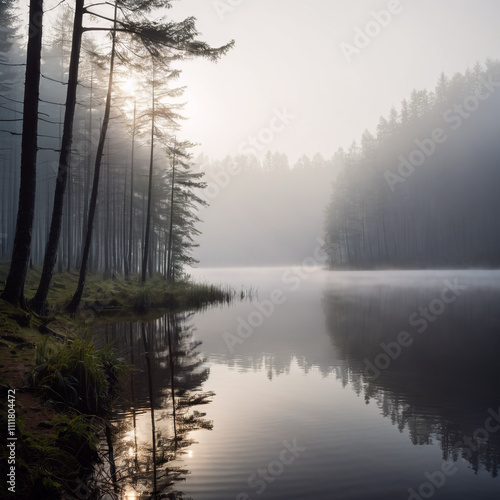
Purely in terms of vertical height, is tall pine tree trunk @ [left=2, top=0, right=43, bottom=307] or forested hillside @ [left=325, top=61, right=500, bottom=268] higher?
forested hillside @ [left=325, top=61, right=500, bottom=268]

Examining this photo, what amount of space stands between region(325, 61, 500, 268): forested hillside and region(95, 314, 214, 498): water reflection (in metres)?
54.4

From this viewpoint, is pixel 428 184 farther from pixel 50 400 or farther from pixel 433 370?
pixel 50 400

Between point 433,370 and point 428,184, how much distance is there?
2396 inches

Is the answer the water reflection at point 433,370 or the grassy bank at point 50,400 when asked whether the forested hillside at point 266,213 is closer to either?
the water reflection at point 433,370

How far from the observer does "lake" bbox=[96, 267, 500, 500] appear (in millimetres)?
4324

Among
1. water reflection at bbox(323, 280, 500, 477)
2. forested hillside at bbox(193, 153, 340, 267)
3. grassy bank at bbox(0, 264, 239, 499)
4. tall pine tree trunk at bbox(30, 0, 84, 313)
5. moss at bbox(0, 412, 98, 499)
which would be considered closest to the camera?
moss at bbox(0, 412, 98, 499)

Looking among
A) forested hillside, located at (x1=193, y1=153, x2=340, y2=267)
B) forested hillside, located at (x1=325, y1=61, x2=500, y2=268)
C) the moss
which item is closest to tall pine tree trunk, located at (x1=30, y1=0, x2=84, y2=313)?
the moss

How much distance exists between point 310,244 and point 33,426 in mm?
124731

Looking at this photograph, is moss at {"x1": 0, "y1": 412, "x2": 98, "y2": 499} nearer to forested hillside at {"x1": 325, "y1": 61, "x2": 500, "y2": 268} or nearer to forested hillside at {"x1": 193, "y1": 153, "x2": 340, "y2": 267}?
forested hillside at {"x1": 325, "y1": 61, "x2": 500, "y2": 268}

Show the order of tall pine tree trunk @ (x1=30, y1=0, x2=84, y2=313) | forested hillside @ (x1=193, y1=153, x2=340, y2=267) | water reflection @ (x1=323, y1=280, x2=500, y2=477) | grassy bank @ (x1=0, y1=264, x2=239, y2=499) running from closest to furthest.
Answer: grassy bank @ (x1=0, y1=264, x2=239, y2=499) < water reflection @ (x1=323, y1=280, x2=500, y2=477) < tall pine tree trunk @ (x1=30, y1=0, x2=84, y2=313) < forested hillside @ (x1=193, y1=153, x2=340, y2=267)

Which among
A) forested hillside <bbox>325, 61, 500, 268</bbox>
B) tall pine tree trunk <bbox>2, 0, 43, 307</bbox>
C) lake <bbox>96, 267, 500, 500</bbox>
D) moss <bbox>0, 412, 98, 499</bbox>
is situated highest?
forested hillside <bbox>325, 61, 500, 268</bbox>

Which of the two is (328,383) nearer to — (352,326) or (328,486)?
(328,486)

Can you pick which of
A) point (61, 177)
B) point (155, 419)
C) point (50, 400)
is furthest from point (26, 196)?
point (155, 419)

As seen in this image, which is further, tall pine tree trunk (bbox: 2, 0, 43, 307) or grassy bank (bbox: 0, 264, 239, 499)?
tall pine tree trunk (bbox: 2, 0, 43, 307)
